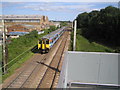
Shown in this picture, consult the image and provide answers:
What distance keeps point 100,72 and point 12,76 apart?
4.67 metres

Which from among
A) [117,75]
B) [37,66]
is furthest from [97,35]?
[117,75]

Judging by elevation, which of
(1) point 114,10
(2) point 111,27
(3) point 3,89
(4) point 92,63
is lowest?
(3) point 3,89

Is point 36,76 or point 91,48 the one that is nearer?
point 36,76

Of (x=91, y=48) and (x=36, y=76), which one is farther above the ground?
(x=91, y=48)

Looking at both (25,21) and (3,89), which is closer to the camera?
(3,89)

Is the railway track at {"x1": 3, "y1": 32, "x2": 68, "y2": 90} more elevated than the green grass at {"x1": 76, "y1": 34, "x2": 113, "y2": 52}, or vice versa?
the green grass at {"x1": 76, "y1": 34, "x2": 113, "y2": 52}

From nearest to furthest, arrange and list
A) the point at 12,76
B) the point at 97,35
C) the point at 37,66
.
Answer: the point at 12,76
the point at 37,66
the point at 97,35

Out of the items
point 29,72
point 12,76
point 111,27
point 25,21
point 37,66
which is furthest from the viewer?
point 25,21

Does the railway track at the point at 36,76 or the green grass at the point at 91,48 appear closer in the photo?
the railway track at the point at 36,76

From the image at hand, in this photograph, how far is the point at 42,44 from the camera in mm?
10711

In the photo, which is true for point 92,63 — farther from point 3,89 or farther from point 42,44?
point 42,44

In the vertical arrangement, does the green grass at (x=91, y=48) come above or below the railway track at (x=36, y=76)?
above

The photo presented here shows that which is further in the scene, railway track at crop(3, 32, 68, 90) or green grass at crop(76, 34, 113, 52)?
green grass at crop(76, 34, 113, 52)

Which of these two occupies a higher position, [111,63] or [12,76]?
[111,63]
